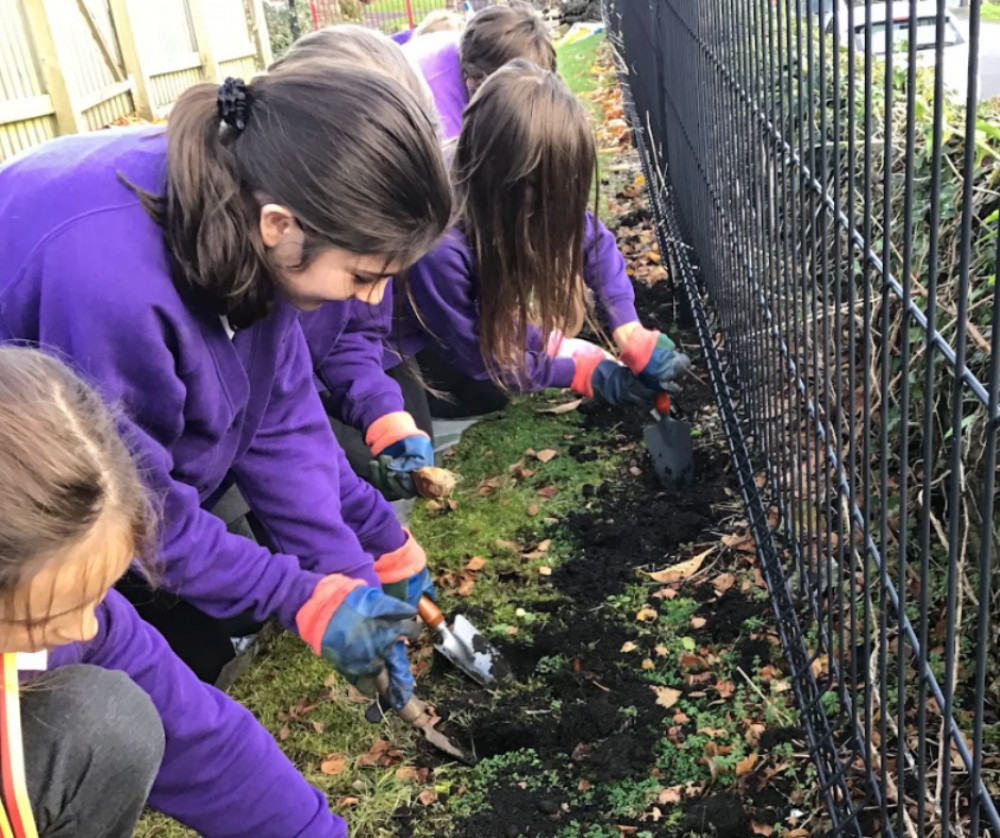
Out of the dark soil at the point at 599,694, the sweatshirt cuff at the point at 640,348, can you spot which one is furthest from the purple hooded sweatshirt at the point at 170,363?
the sweatshirt cuff at the point at 640,348

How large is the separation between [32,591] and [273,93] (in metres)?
0.92

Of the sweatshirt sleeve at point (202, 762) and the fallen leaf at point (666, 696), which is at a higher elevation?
the sweatshirt sleeve at point (202, 762)

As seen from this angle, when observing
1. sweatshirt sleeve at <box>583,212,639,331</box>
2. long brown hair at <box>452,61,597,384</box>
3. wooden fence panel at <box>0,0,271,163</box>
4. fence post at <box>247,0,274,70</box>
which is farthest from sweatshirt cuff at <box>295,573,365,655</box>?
fence post at <box>247,0,274,70</box>

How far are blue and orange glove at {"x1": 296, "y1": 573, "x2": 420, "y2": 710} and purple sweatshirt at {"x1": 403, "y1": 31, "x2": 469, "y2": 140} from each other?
6.82 feet

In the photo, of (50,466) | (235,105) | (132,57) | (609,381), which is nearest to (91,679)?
(50,466)

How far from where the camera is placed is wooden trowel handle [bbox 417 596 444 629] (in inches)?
99.0

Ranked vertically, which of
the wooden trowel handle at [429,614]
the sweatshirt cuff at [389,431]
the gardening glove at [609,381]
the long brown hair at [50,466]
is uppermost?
the long brown hair at [50,466]

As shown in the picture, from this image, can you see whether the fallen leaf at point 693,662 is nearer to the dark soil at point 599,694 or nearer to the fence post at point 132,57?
the dark soil at point 599,694

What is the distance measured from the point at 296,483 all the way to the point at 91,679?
2.70 feet

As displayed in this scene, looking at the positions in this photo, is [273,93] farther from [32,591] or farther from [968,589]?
[968,589]

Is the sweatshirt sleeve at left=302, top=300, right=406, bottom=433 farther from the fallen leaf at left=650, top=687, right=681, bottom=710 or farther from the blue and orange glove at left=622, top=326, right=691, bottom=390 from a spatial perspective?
the fallen leaf at left=650, top=687, right=681, bottom=710

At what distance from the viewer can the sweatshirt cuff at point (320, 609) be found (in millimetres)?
1880

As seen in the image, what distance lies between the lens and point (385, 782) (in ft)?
7.30

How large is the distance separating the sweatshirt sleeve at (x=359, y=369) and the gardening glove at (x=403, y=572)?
43 cm
